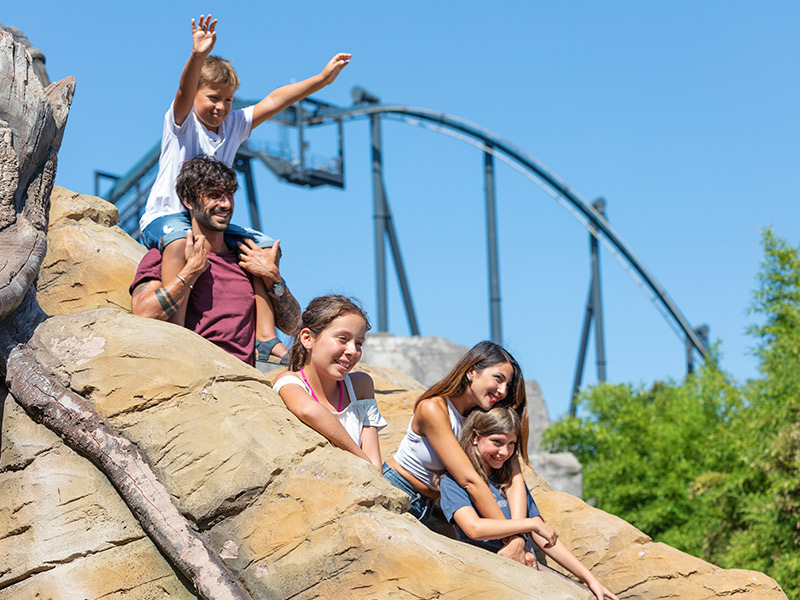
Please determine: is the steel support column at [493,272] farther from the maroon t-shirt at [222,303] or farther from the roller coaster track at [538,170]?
the maroon t-shirt at [222,303]

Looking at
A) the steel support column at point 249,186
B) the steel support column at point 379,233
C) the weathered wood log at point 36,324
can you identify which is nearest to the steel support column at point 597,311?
the steel support column at point 379,233

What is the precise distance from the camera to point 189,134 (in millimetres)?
4238

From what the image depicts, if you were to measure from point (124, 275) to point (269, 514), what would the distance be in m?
2.20

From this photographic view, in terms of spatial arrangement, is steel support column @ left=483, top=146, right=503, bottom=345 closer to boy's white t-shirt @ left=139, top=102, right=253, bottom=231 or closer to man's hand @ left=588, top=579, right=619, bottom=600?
boy's white t-shirt @ left=139, top=102, right=253, bottom=231

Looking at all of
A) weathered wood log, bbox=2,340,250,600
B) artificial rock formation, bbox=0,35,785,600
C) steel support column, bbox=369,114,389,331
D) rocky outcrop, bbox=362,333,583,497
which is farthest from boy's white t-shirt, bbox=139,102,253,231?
steel support column, bbox=369,114,389,331

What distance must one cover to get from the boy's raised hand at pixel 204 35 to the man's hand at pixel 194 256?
29.3 inches

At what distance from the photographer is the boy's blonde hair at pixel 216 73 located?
4.14 metres

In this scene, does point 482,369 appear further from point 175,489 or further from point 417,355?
point 417,355

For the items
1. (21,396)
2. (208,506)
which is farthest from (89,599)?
(21,396)

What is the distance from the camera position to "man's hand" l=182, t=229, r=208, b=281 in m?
3.81

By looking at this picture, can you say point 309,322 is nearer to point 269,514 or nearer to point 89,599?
point 269,514

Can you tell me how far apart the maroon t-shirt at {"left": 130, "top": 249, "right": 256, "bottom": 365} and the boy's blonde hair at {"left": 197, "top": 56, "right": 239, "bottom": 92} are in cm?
73

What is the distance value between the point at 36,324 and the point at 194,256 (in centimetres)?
69

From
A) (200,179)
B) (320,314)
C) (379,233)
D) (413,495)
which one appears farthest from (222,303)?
(379,233)
